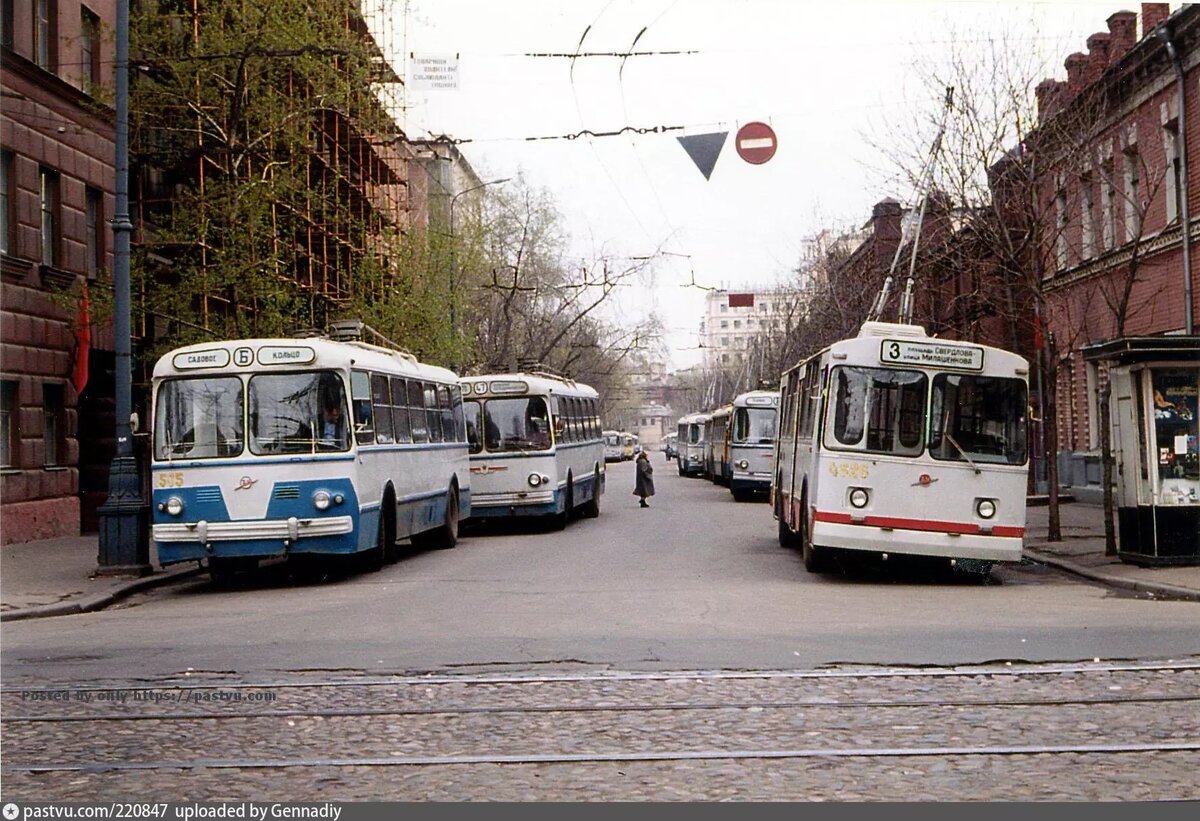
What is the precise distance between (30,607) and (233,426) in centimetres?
337

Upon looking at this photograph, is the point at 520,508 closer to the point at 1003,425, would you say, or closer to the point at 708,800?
the point at 1003,425

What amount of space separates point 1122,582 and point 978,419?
237cm

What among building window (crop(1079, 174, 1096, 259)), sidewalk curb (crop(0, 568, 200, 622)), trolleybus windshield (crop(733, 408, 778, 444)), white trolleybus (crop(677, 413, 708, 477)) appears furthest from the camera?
white trolleybus (crop(677, 413, 708, 477))

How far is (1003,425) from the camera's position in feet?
58.9

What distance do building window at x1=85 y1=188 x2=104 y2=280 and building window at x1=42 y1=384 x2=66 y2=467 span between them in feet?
9.57

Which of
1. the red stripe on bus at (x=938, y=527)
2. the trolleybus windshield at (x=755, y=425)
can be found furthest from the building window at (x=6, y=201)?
the trolleybus windshield at (x=755, y=425)

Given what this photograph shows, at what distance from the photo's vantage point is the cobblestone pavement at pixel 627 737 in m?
7.20

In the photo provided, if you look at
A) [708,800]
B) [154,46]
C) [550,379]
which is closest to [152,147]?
[154,46]

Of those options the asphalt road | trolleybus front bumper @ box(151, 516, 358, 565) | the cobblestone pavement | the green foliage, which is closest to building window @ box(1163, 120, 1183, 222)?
the asphalt road

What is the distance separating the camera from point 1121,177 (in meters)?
32.9

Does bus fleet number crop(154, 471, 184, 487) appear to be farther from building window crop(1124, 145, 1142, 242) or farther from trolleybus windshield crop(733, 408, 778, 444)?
trolleybus windshield crop(733, 408, 778, 444)

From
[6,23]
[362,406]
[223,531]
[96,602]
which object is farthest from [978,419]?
[6,23]

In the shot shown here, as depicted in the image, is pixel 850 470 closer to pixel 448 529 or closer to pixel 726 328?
pixel 448 529

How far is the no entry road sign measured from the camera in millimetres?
20969
